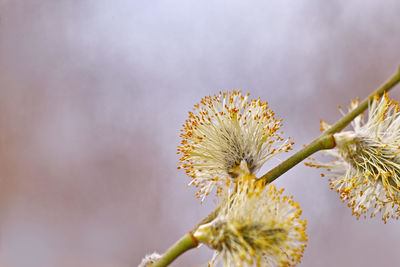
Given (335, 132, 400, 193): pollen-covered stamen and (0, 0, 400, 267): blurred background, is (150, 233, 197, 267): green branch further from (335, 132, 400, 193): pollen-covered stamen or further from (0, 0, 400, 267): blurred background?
(0, 0, 400, 267): blurred background

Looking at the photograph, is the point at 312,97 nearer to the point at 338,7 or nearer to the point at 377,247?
the point at 338,7

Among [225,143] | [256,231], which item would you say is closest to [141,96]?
[225,143]

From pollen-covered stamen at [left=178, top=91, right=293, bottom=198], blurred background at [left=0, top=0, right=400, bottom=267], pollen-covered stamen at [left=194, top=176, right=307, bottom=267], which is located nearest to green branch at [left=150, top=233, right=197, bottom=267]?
pollen-covered stamen at [left=194, top=176, right=307, bottom=267]

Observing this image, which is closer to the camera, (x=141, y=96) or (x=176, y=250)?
(x=176, y=250)

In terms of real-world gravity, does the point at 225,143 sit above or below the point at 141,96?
below

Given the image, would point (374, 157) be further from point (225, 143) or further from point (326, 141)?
point (225, 143)

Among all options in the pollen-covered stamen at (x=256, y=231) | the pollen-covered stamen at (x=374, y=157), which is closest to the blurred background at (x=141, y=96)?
the pollen-covered stamen at (x=374, y=157)
